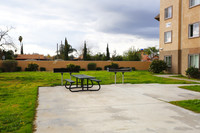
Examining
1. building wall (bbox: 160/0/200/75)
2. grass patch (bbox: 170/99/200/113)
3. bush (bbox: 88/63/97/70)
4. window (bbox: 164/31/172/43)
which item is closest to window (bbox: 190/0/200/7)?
building wall (bbox: 160/0/200/75)

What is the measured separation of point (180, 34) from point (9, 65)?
25.0m

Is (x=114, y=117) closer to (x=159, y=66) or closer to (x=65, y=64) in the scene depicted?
(x=159, y=66)

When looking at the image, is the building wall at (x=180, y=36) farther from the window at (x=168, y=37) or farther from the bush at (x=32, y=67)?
the bush at (x=32, y=67)

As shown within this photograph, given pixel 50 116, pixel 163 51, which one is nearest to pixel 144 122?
pixel 50 116

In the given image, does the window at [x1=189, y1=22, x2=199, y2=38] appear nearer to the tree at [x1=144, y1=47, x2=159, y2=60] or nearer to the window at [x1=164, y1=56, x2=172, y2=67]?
the window at [x1=164, y1=56, x2=172, y2=67]

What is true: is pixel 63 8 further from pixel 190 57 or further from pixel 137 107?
pixel 190 57

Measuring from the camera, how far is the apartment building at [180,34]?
56.0 ft

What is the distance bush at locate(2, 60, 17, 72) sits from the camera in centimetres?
2865

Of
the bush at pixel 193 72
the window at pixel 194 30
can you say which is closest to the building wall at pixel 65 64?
the window at pixel 194 30

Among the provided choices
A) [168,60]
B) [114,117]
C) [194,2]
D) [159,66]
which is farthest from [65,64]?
[114,117]

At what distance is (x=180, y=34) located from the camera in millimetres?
19906

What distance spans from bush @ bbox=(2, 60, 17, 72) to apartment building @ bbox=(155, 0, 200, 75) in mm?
22586

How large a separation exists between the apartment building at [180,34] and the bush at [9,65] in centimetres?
2259

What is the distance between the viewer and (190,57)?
58.4 ft
